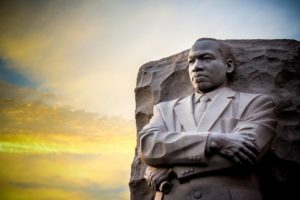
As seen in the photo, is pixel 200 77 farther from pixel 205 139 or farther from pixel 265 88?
pixel 205 139

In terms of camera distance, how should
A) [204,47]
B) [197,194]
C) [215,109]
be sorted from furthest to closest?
[204,47]
[215,109]
[197,194]

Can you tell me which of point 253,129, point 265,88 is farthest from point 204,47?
point 253,129

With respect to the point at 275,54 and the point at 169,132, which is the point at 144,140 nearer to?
the point at 169,132

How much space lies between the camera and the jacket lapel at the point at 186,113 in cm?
662

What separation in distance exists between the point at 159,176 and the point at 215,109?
1280 mm

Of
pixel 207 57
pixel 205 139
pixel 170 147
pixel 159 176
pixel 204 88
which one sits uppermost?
pixel 207 57

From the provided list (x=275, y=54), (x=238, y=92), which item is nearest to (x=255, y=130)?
(x=238, y=92)

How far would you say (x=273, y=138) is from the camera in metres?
6.61

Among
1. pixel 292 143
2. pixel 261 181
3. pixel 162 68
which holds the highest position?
pixel 162 68

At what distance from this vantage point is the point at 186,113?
22.5 feet

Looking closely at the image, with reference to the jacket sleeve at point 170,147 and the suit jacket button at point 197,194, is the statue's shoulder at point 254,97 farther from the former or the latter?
the suit jacket button at point 197,194

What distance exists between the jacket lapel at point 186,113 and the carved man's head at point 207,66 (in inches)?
11.2

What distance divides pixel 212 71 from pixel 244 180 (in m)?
1.83

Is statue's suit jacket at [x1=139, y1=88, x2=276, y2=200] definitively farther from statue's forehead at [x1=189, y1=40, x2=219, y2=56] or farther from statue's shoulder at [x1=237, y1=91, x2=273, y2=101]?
statue's forehead at [x1=189, y1=40, x2=219, y2=56]
